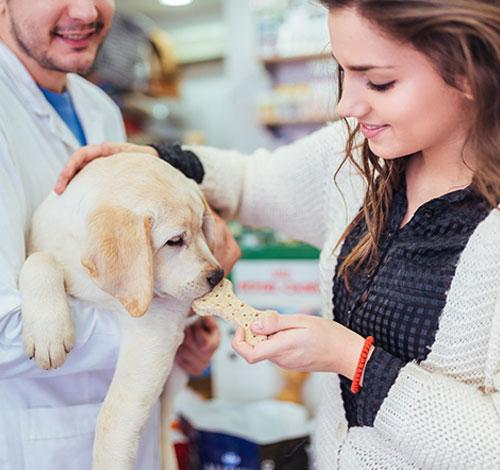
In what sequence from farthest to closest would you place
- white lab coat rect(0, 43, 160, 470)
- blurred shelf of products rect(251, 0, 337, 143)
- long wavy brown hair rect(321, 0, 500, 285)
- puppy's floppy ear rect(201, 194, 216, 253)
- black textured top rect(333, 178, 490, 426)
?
blurred shelf of products rect(251, 0, 337, 143)
puppy's floppy ear rect(201, 194, 216, 253)
white lab coat rect(0, 43, 160, 470)
black textured top rect(333, 178, 490, 426)
long wavy brown hair rect(321, 0, 500, 285)

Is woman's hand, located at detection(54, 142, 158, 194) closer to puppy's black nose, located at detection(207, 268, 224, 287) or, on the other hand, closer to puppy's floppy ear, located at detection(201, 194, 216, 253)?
puppy's floppy ear, located at detection(201, 194, 216, 253)

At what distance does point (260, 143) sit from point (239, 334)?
3.93 m

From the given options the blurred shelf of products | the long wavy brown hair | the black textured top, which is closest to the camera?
the long wavy brown hair

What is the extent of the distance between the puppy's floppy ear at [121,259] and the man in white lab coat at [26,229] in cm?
14

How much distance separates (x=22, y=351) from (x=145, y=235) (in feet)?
0.89

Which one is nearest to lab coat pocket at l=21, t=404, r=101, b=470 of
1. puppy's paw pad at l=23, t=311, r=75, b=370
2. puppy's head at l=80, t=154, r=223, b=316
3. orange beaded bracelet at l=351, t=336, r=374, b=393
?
puppy's paw pad at l=23, t=311, r=75, b=370

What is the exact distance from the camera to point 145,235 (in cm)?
102

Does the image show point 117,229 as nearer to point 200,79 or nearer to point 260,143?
point 260,143

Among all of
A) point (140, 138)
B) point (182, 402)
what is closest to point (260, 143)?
point (140, 138)

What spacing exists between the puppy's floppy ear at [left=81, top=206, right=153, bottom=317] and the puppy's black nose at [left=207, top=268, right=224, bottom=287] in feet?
0.41

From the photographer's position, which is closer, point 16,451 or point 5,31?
point 16,451

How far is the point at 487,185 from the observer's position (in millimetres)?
955

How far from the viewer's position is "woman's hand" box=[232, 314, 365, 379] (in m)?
0.97

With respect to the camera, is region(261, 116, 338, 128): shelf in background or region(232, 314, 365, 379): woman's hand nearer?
region(232, 314, 365, 379): woman's hand
